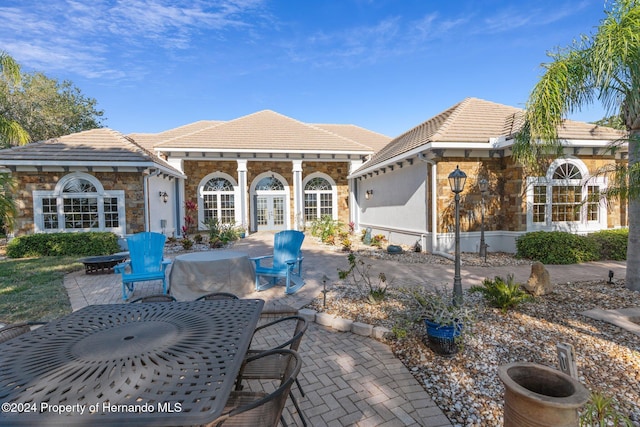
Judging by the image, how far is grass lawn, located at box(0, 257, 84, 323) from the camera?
4828mm

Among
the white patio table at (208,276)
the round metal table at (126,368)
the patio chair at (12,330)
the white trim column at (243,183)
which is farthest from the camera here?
the white trim column at (243,183)

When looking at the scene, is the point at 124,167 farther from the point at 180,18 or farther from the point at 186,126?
the point at 186,126

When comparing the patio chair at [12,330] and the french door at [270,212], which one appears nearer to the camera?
the patio chair at [12,330]

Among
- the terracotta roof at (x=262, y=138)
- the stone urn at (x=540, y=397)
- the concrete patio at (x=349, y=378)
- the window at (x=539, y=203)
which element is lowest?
the concrete patio at (x=349, y=378)

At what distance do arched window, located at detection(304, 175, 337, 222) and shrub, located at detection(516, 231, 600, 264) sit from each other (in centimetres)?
995

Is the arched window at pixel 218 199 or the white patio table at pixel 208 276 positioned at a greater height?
the arched window at pixel 218 199

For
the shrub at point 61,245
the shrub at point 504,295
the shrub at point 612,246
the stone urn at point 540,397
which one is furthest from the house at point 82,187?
the shrub at point 612,246

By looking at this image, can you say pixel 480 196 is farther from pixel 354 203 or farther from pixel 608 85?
pixel 354 203

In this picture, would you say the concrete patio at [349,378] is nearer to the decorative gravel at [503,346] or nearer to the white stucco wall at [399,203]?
the decorative gravel at [503,346]

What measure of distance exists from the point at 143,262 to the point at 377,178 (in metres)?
10.2

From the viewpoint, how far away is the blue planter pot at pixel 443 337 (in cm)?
316

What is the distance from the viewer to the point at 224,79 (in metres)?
13.6

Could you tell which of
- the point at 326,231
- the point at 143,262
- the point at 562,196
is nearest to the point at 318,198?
the point at 326,231

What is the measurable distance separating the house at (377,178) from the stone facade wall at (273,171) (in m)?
0.07
